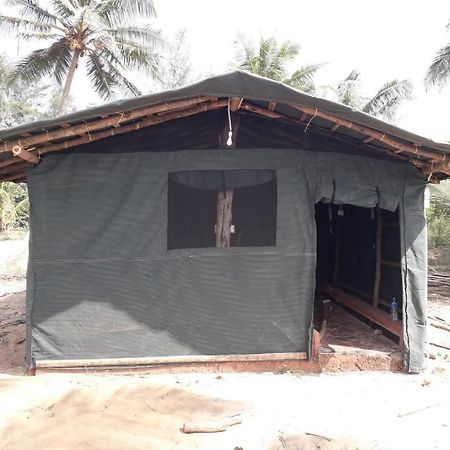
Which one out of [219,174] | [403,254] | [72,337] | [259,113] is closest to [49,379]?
[72,337]

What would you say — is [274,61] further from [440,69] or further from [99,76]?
[99,76]

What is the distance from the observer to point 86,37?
49.8ft

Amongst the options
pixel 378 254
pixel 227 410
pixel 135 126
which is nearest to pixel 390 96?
pixel 378 254

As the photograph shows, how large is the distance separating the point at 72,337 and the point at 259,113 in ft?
11.6

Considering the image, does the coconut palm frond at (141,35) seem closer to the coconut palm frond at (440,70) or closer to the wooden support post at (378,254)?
the coconut palm frond at (440,70)

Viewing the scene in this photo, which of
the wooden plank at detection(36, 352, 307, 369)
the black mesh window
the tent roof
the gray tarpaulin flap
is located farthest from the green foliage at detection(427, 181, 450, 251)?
the wooden plank at detection(36, 352, 307, 369)

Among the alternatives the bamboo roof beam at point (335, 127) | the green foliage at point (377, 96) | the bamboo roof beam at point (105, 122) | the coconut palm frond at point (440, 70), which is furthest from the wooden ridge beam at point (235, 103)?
the green foliage at point (377, 96)

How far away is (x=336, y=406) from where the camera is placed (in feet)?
12.9

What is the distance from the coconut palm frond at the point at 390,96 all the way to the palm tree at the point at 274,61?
3.78 m

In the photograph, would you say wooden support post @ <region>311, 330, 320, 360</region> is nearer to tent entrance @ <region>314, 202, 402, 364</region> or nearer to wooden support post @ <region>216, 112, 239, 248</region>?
tent entrance @ <region>314, 202, 402, 364</region>

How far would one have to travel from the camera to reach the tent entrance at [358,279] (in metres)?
5.82

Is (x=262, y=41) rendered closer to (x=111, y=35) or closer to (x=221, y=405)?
(x=111, y=35)

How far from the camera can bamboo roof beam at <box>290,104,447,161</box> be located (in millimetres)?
4316

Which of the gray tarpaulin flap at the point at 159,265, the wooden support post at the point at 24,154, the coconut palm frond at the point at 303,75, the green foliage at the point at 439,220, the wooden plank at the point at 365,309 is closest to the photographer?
the wooden support post at the point at 24,154
